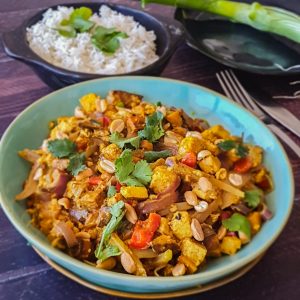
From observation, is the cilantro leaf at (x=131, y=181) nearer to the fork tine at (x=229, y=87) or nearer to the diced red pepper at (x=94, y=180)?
the diced red pepper at (x=94, y=180)

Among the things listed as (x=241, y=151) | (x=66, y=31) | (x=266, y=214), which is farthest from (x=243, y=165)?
(x=66, y=31)

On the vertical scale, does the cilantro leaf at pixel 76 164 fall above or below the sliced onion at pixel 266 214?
below

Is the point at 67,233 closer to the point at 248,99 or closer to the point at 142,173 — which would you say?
the point at 142,173

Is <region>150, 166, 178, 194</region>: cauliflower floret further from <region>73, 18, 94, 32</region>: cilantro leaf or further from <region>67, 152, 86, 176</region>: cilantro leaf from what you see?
<region>73, 18, 94, 32</region>: cilantro leaf

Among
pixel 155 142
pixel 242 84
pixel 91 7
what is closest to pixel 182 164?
pixel 155 142

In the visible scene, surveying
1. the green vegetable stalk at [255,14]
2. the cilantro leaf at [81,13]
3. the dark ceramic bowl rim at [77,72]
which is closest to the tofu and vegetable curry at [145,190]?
the dark ceramic bowl rim at [77,72]

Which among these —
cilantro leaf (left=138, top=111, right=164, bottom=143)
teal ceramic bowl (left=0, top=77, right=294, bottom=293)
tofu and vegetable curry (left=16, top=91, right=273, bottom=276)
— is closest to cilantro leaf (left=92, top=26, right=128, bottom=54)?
teal ceramic bowl (left=0, top=77, right=294, bottom=293)
